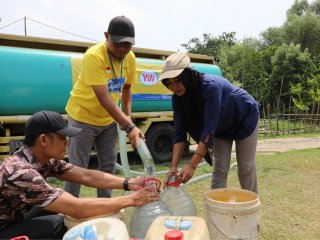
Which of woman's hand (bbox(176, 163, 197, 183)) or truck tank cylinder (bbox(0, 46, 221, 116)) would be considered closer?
woman's hand (bbox(176, 163, 197, 183))

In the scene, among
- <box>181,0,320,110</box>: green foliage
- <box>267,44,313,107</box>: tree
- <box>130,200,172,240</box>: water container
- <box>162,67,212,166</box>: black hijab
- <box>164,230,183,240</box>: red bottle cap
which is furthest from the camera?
<box>267,44,313,107</box>: tree

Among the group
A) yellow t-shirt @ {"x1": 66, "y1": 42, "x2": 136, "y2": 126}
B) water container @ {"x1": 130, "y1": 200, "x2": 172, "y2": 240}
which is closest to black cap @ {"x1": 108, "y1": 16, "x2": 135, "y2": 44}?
yellow t-shirt @ {"x1": 66, "y1": 42, "x2": 136, "y2": 126}

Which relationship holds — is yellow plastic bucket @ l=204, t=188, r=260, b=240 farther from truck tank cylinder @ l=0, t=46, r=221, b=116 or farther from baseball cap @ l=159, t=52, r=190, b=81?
truck tank cylinder @ l=0, t=46, r=221, b=116

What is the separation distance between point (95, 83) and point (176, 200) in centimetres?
113

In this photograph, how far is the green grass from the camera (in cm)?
344

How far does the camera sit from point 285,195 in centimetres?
468

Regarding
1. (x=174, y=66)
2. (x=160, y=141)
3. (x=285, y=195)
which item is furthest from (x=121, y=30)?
(x=160, y=141)

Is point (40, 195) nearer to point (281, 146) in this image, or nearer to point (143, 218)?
point (143, 218)

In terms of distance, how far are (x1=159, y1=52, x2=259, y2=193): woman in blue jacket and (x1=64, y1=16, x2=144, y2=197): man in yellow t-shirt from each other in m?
0.42

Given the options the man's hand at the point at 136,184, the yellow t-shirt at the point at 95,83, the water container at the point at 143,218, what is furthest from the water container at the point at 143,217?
the yellow t-shirt at the point at 95,83

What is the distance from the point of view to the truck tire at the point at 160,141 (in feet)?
24.2

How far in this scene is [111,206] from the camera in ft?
6.48

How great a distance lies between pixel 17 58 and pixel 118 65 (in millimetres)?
3130

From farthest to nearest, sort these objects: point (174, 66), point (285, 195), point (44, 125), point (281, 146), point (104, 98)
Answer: point (281, 146)
point (285, 195)
point (104, 98)
point (174, 66)
point (44, 125)
